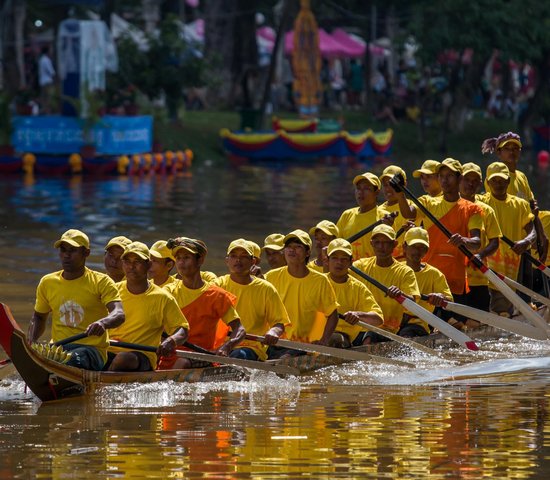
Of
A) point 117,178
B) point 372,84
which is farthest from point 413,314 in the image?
point 372,84

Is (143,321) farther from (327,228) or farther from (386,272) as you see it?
(386,272)

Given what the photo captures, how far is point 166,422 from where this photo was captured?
38.3 ft

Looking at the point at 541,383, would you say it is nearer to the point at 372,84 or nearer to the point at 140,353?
the point at 140,353

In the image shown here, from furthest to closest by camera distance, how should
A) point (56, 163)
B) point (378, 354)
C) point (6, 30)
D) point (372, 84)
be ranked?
1. point (372, 84)
2. point (6, 30)
3. point (56, 163)
4. point (378, 354)

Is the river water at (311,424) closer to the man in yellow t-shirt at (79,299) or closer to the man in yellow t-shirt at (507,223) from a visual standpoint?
the man in yellow t-shirt at (79,299)

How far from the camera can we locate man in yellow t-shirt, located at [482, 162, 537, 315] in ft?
54.6

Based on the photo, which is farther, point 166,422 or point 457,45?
point 457,45

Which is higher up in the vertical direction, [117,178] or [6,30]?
[6,30]

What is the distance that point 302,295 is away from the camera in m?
13.8

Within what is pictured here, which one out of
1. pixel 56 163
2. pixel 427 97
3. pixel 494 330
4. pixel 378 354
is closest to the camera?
pixel 378 354

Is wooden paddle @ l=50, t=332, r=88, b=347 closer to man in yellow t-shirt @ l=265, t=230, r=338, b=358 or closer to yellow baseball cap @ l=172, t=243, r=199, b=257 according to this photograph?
yellow baseball cap @ l=172, t=243, r=199, b=257

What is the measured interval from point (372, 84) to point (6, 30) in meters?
18.7

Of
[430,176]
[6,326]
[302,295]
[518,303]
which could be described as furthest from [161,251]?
[518,303]

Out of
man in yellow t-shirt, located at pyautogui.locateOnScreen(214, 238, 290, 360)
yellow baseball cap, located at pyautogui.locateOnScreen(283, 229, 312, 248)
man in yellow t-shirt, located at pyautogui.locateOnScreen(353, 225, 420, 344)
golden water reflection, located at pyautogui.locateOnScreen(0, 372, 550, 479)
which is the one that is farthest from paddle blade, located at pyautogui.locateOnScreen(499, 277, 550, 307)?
man in yellow t-shirt, located at pyautogui.locateOnScreen(214, 238, 290, 360)
